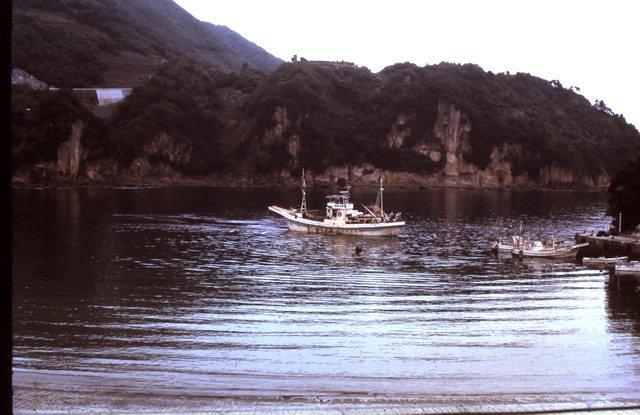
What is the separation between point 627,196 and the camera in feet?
199

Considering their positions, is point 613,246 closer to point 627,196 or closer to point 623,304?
point 627,196

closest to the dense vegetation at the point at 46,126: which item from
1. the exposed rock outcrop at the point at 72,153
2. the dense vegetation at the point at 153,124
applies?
the exposed rock outcrop at the point at 72,153

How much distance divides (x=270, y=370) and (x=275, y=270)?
82.6 feet

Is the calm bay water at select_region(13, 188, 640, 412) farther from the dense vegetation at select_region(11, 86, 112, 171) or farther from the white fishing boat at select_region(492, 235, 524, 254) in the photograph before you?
the dense vegetation at select_region(11, 86, 112, 171)

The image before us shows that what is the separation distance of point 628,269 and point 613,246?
1498 cm

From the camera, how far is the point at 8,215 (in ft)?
18.0

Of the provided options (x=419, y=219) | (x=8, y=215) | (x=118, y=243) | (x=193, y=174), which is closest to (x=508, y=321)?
(x=8, y=215)

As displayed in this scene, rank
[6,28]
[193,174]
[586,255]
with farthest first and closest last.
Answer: [193,174] < [586,255] < [6,28]

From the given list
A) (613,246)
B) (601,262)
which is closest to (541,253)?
(601,262)

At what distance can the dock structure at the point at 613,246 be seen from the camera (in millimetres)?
56469

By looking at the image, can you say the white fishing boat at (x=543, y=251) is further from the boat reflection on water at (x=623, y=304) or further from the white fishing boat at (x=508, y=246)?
the boat reflection on water at (x=623, y=304)

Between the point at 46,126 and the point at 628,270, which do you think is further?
the point at 46,126

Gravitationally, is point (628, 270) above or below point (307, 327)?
above

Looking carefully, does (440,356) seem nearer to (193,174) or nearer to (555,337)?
(555,337)
